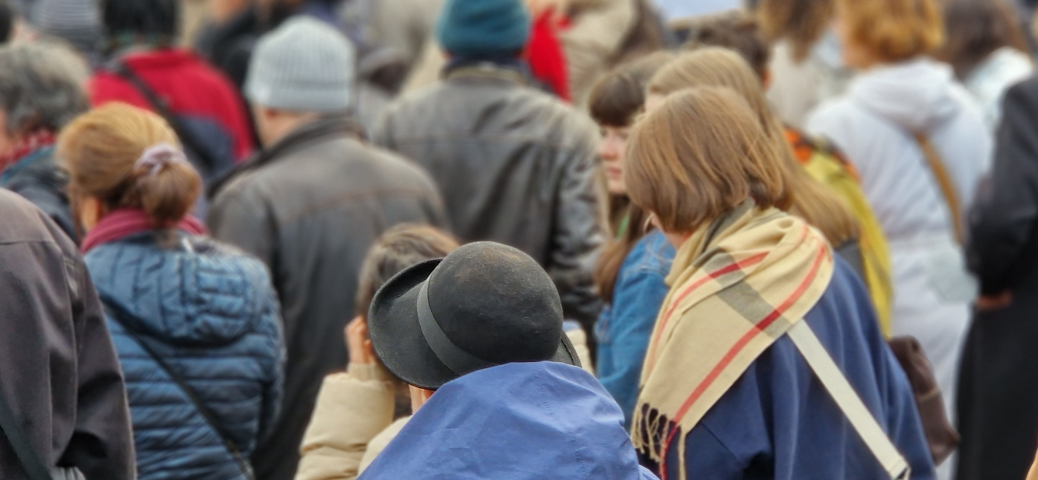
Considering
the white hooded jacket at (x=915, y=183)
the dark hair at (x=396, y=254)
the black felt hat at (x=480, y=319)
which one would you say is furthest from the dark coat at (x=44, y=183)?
→ the white hooded jacket at (x=915, y=183)

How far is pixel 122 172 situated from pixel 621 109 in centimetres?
135

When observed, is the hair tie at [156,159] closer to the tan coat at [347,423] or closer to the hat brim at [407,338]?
the tan coat at [347,423]

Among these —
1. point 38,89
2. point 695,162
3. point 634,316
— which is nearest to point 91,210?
point 38,89

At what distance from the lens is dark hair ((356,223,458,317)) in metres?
3.14

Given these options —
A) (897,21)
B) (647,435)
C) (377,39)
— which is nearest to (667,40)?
(897,21)

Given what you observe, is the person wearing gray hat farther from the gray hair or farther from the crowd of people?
the gray hair

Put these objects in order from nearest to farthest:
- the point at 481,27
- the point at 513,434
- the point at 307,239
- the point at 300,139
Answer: the point at 513,434 < the point at 307,239 < the point at 300,139 < the point at 481,27

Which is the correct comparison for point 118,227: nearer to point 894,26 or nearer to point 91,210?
point 91,210

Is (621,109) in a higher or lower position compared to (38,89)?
lower

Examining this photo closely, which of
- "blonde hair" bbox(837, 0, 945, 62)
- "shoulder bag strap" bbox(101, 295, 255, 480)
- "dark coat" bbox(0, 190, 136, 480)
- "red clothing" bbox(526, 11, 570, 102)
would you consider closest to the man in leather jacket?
"red clothing" bbox(526, 11, 570, 102)

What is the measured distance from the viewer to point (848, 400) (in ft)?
9.46

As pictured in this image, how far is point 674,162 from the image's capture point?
2.87m

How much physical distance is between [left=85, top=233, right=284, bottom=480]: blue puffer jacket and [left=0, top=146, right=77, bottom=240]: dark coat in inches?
14.0

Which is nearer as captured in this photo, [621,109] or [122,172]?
[122,172]
